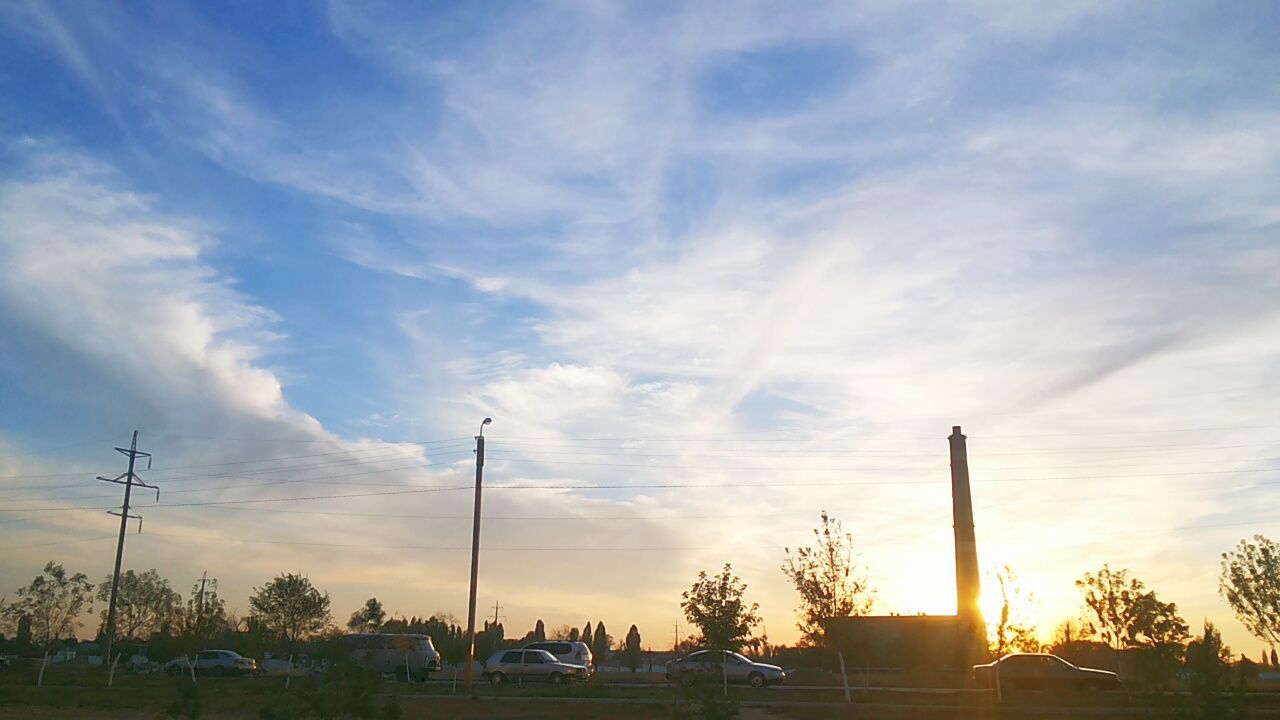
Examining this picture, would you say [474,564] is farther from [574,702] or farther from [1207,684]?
[1207,684]

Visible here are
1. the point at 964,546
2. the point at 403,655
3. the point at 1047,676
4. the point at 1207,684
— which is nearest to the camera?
the point at 1207,684

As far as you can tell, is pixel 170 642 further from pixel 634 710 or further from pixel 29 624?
pixel 634 710

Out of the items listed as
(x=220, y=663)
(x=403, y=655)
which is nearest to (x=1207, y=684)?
(x=403, y=655)

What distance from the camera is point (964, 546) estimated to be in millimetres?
53438

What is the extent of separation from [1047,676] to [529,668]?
21.8m

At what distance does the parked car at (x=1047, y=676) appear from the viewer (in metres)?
37.0

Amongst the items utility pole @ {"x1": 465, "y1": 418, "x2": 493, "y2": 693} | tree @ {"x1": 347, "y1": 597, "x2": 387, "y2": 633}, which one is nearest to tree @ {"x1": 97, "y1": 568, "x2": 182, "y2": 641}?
tree @ {"x1": 347, "y1": 597, "x2": 387, "y2": 633}

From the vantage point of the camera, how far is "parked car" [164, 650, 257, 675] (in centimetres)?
5312

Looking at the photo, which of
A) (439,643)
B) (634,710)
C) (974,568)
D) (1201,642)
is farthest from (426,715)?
(439,643)

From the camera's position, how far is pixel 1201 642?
19109mm

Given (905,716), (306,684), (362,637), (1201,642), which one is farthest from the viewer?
(362,637)

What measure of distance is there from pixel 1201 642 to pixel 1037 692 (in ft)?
66.0

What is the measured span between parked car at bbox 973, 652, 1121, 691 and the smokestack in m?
15.8

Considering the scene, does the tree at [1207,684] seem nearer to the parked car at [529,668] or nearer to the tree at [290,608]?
the parked car at [529,668]
